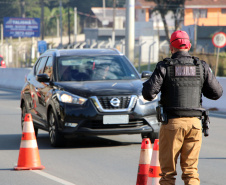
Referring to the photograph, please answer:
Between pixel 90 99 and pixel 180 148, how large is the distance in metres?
4.85

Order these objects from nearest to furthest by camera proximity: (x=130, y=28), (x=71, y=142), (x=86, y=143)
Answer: (x=86, y=143), (x=71, y=142), (x=130, y=28)

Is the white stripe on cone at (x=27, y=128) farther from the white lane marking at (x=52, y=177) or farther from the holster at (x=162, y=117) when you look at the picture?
the holster at (x=162, y=117)

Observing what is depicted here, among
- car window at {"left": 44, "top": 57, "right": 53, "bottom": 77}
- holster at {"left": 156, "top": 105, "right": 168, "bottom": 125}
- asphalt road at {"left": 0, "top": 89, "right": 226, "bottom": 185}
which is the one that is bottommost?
asphalt road at {"left": 0, "top": 89, "right": 226, "bottom": 185}

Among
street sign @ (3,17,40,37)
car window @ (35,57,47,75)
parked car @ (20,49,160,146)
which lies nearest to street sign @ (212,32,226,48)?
car window @ (35,57,47,75)

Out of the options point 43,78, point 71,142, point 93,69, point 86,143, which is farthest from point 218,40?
point 43,78

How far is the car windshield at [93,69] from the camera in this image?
11.7m

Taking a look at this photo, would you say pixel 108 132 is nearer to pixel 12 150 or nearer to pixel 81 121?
pixel 81 121

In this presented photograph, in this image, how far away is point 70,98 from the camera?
35.1ft

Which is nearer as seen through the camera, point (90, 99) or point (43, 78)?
point (90, 99)

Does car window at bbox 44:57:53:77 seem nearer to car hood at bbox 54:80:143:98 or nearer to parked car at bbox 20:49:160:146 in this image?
parked car at bbox 20:49:160:146

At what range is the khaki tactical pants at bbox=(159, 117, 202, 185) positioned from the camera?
18.8 feet

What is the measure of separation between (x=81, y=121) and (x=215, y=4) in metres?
74.0

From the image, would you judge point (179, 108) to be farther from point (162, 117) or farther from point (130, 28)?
point (130, 28)

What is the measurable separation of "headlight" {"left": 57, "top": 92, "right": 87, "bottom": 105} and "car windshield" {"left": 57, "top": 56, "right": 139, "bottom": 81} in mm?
798
